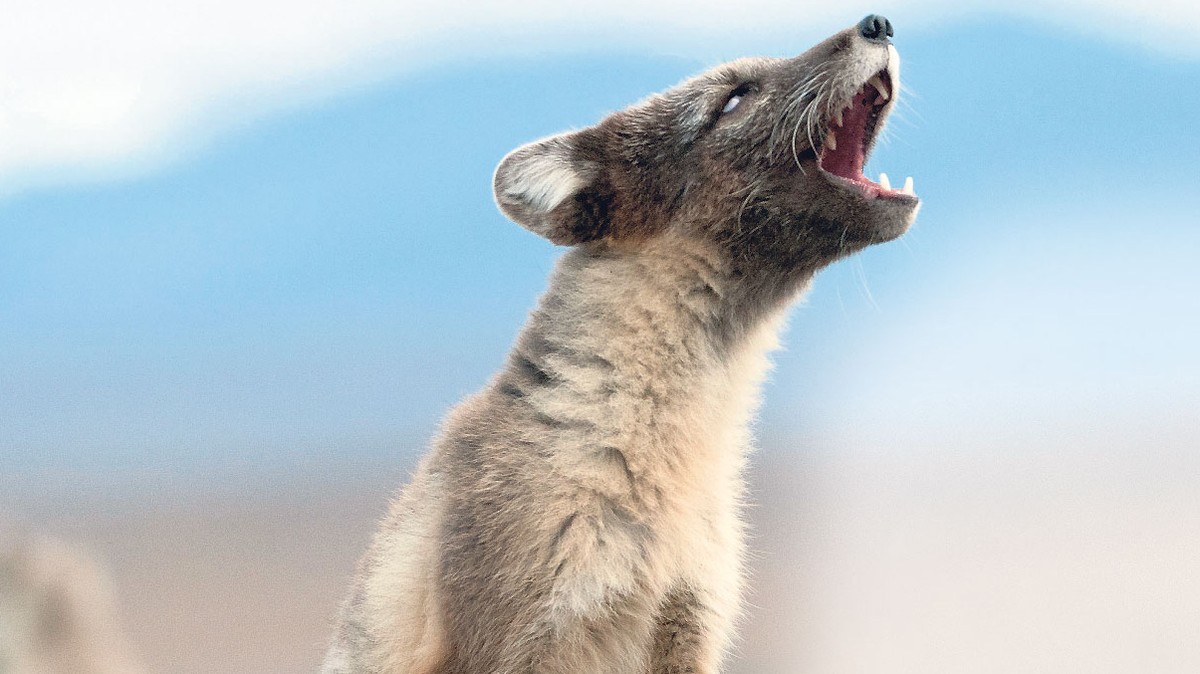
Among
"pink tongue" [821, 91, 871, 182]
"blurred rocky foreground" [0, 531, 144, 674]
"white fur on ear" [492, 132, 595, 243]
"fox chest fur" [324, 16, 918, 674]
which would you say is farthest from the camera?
"blurred rocky foreground" [0, 531, 144, 674]

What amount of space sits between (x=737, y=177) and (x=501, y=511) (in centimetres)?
144

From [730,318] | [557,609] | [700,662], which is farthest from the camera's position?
[730,318]

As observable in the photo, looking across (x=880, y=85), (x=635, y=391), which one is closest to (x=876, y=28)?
(x=880, y=85)

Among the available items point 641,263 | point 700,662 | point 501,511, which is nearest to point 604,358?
point 641,263

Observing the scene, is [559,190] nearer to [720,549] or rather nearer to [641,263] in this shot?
[641,263]

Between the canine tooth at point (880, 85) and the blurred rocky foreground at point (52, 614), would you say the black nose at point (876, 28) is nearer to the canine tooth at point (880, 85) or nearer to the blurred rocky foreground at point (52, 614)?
the canine tooth at point (880, 85)

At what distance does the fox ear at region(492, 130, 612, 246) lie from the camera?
13.2ft

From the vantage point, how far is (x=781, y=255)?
4074 millimetres

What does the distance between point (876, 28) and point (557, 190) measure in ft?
4.12

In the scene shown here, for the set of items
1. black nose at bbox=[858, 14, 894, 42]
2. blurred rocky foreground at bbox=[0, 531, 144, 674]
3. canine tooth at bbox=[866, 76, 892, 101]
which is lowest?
blurred rocky foreground at bbox=[0, 531, 144, 674]

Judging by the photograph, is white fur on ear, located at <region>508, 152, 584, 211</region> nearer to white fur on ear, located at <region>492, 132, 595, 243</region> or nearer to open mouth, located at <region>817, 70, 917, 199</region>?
white fur on ear, located at <region>492, 132, 595, 243</region>

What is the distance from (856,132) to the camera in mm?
4203

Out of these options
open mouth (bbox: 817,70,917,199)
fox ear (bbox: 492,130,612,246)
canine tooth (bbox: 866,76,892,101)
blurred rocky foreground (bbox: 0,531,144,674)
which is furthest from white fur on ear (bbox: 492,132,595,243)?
blurred rocky foreground (bbox: 0,531,144,674)

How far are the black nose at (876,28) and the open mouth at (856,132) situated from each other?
0.12 meters
